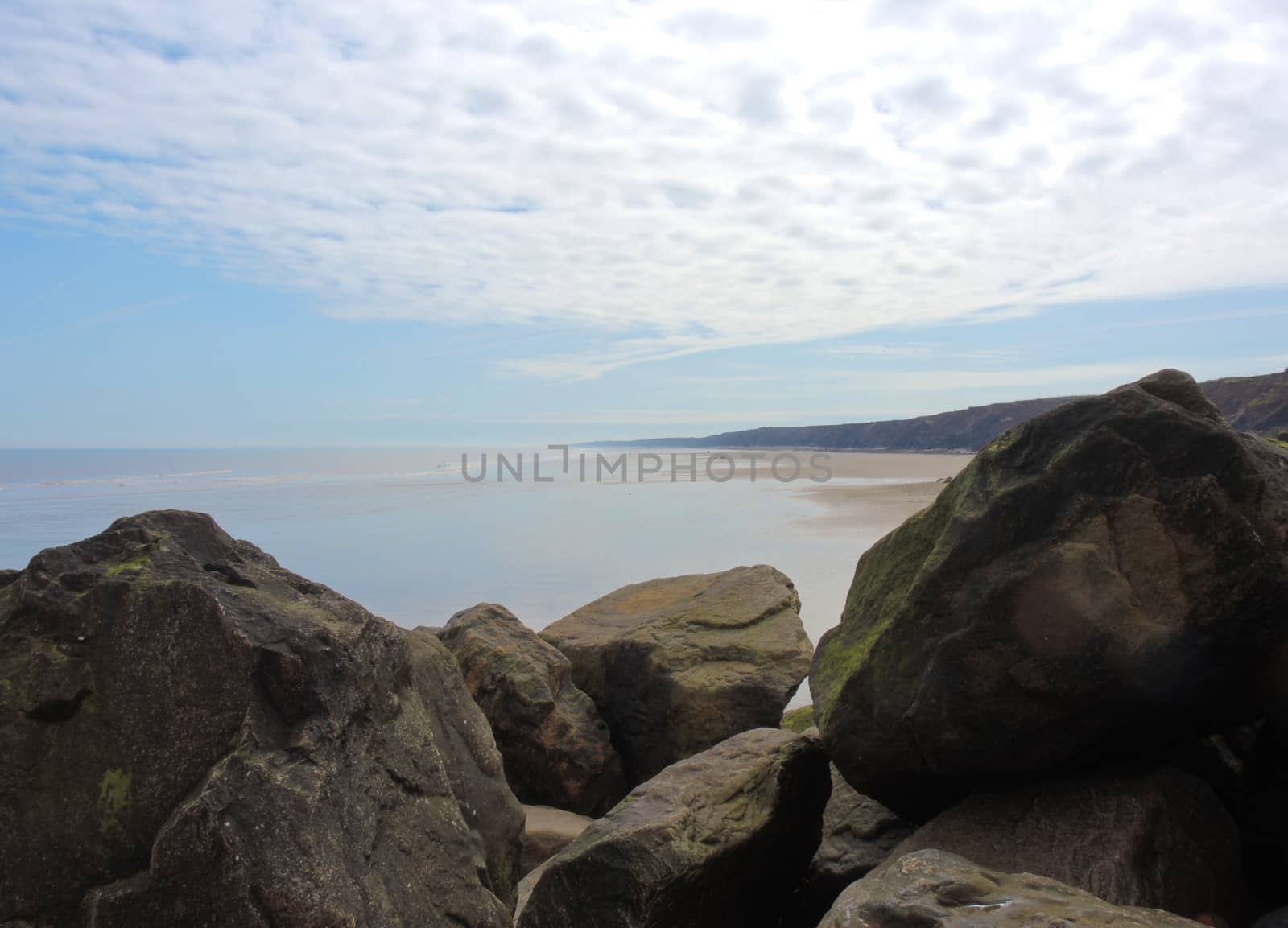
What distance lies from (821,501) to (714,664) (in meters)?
25.4

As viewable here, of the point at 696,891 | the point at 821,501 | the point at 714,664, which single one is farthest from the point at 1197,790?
the point at 821,501

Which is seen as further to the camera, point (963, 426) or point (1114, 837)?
point (963, 426)

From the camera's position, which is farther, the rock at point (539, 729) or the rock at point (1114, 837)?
the rock at point (539, 729)

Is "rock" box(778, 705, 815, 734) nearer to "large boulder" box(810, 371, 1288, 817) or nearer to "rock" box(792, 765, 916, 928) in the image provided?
"rock" box(792, 765, 916, 928)

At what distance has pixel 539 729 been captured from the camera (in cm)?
765

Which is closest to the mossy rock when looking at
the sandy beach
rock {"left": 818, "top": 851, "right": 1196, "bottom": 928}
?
the sandy beach

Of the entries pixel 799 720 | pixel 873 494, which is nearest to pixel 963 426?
pixel 873 494

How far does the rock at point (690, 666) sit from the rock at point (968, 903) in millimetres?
4407

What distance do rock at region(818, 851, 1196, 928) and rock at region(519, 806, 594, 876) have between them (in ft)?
11.5

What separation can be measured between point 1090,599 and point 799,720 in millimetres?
4293

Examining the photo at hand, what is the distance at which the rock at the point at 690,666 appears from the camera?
25.9 ft

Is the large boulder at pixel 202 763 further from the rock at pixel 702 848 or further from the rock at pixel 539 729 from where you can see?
the rock at pixel 539 729

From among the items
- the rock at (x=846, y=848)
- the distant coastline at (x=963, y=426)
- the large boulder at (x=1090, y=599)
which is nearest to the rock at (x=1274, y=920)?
the large boulder at (x=1090, y=599)

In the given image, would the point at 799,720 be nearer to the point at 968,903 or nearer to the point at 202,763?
the point at 968,903
